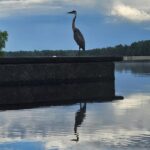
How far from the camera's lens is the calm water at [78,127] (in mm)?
8297

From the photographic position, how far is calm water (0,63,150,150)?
8.30m

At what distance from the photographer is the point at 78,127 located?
33.3 ft

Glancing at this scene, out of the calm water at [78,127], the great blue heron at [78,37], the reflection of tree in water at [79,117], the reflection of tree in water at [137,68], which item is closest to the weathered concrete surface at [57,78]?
the great blue heron at [78,37]

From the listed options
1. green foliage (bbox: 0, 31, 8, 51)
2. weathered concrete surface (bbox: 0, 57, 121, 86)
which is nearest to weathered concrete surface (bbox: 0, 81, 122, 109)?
weathered concrete surface (bbox: 0, 57, 121, 86)

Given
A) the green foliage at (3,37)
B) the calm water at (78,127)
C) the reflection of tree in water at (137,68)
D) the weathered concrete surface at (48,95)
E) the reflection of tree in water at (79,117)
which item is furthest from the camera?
the green foliage at (3,37)

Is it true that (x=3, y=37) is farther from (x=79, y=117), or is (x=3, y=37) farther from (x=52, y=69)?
(x=79, y=117)

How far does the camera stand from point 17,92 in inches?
740

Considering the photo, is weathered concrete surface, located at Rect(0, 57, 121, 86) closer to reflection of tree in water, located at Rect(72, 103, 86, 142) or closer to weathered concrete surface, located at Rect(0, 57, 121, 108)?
weathered concrete surface, located at Rect(0, 57, 121, 108)

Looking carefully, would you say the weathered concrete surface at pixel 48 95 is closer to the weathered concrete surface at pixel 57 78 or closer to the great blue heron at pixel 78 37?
the weathered concrete surface at pixel 57 78

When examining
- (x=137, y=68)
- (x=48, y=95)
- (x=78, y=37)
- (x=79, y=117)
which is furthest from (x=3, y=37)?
(x=79, y=117)

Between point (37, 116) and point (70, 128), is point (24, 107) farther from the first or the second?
point (70, 128)

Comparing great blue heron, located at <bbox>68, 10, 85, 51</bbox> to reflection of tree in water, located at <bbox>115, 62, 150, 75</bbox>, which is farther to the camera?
reflection of tree in water, located at <bbox>115, 62, 150, 75</bbox>

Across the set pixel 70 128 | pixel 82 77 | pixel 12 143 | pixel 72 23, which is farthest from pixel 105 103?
pixel 72 23

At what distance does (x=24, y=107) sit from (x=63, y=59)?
9001 millimetres
